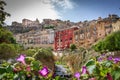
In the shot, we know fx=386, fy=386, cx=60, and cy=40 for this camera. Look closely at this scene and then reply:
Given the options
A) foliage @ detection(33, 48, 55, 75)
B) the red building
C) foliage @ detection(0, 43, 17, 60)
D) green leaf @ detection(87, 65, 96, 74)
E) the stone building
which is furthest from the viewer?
the stone building

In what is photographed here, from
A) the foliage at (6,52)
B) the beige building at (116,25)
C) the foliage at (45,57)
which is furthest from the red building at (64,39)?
the foliage at (6,52)

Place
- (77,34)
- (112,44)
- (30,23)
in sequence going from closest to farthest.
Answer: (112,44), (77,34), (30,23)

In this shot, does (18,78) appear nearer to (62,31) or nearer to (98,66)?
(98,66)

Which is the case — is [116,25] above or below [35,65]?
above

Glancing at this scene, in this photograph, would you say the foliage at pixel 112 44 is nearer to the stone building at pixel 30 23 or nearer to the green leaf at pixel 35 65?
the green leaf at pixel 35 65

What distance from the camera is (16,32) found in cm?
15188

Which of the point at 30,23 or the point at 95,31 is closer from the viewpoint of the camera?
the point at 95,31

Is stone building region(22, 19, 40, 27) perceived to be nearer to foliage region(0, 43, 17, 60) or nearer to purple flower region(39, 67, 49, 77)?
foliage region(0, 43, 17, 60)

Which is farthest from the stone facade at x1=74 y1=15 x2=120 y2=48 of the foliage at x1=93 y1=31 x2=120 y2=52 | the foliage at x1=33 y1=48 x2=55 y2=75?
the foliage at x1=33 y1=48 x2=55 y2=75

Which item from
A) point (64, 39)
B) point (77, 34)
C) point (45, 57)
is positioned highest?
point (77, 34)

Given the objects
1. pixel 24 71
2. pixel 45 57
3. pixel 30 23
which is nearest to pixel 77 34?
pixel 45 57

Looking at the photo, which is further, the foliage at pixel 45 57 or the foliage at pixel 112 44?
the foliage at pixel 112 44

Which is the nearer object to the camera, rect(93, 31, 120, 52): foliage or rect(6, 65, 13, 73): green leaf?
rect(6, 65, 13, 73): green leaf

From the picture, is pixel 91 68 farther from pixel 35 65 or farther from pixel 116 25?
pixel 116 25
